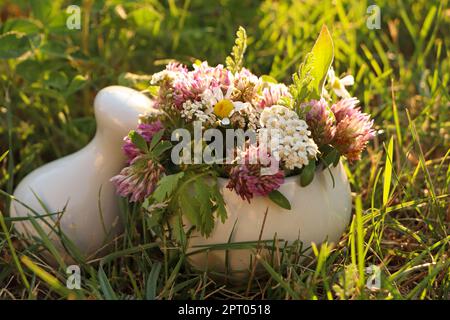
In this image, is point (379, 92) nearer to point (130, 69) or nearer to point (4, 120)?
point (130, 69)

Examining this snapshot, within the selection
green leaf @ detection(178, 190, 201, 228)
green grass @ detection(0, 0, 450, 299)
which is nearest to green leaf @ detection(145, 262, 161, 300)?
green grass @ detection(0, 0, 450, 299)

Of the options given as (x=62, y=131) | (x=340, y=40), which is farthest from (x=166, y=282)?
(x=340, y=40)

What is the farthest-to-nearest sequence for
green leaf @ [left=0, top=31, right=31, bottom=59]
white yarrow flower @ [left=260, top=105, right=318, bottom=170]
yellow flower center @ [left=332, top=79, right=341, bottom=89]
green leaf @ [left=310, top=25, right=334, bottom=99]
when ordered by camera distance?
green leaf @ [left=0, top=31, right=31, bottom=59] → yellow flower center @ [left=332, top=79, right=341, bottom=89] → green leaf @ [left=310, top=25, right=334, bottom=99] → white yarrow flower @ [left=260, top=105, right=318, bottom=170]

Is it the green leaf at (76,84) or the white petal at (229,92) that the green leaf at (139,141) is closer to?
the white petal at (229,92)

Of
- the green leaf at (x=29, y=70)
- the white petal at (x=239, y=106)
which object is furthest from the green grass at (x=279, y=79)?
the white petal at (x=239, y=106)

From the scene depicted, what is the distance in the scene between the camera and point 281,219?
1081 millimetres

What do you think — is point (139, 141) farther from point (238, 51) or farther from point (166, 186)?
point (238, 51)

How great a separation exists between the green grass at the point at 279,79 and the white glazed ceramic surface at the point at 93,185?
0.12ft

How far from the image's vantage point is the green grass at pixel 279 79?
43.5 inches

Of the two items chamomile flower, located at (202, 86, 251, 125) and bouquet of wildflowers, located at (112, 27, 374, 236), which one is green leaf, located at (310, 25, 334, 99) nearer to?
bouquet of wildflowers, located at (112, 27, 374, 236)

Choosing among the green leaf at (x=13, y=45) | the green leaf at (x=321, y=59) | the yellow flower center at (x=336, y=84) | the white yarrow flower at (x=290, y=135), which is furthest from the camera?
the green leaf at (x=13, y=45)

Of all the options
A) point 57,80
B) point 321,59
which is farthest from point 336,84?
point 57,80

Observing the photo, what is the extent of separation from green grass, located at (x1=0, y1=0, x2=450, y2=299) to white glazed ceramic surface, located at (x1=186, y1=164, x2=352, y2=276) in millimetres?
26

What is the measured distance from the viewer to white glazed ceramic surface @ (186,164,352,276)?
108 cm
